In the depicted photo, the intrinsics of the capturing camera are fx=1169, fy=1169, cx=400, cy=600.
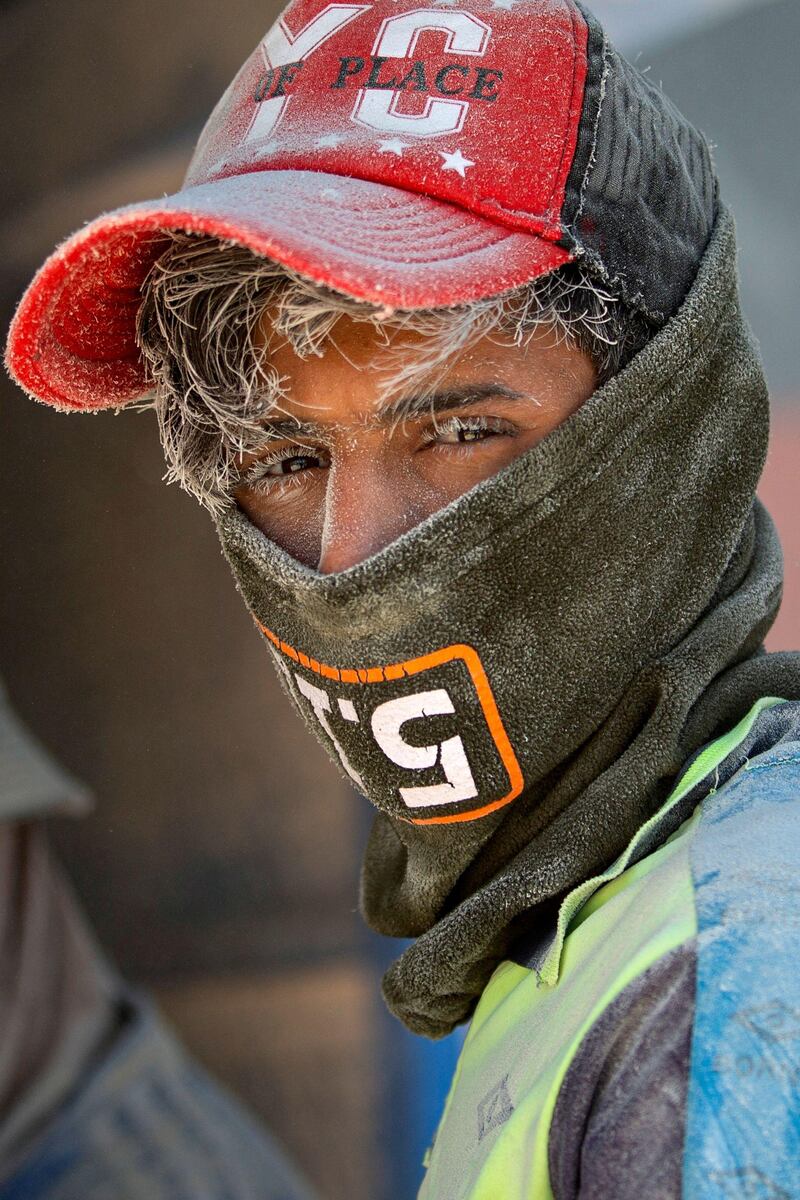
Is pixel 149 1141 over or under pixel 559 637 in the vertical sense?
under

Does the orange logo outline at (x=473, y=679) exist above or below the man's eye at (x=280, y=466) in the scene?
below

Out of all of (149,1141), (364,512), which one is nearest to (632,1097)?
(364,512)

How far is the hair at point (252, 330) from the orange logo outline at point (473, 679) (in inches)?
11.3

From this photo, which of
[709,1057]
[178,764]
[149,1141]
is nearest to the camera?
[709,1057]

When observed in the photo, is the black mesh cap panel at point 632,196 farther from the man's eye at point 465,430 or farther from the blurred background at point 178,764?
the blurred background at point 178,764

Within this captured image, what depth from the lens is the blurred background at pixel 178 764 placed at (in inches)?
116

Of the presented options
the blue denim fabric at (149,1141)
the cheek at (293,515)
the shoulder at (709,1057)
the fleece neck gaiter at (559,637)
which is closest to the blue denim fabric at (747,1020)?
the shoulder at (709,1057)

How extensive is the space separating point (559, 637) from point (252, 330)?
51cm

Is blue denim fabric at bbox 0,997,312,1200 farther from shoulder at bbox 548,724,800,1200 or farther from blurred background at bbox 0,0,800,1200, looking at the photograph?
shoulder at bbox 548,724,800,1200

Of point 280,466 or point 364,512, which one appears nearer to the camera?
point 364,512

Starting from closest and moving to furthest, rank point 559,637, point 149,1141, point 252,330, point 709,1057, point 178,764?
point 709,1057 < point 559,637 < point 252,330 < point 149,1141 < point 178,764

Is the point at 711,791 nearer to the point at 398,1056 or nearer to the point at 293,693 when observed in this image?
the point at 293,693

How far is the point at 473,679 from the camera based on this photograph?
1.19 meters

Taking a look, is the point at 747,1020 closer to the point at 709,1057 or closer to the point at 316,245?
the point at 709,1057
